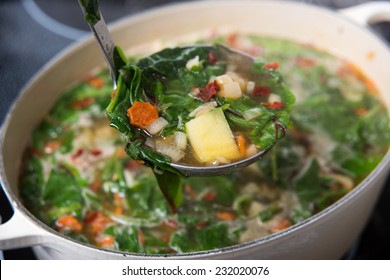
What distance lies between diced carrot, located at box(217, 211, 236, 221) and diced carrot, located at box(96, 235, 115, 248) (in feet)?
1.27

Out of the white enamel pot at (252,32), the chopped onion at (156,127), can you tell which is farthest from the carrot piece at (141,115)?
the white enamel pot at (252,32)

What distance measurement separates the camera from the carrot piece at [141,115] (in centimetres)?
168

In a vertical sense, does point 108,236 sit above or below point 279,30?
below

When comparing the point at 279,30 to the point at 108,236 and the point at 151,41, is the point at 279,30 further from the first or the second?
the point at 108,236

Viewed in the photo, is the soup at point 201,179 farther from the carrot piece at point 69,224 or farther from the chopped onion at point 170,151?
the chopped onion at point 170,151

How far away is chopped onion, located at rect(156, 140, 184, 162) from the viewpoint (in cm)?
166

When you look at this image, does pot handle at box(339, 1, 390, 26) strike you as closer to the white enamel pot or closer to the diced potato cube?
the white enamel pot

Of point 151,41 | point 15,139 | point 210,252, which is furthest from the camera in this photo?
point 151,41

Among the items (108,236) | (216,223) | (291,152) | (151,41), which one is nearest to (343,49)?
(291,152)

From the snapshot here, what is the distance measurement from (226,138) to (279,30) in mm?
1261

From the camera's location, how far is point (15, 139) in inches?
86.4

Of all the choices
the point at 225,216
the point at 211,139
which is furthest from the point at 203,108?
the point at 225,216

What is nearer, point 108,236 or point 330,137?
point 108,236

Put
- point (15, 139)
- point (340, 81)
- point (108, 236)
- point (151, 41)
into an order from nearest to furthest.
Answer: point (108, 236)
point (15, 139)
point (340, 81)
point (151, 41)
